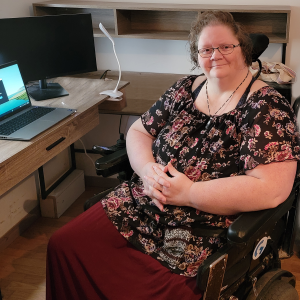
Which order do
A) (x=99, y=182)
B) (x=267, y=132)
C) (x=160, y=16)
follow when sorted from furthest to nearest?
(x=99, y=182)
(x=160, y=16)
(x=267, y=132)

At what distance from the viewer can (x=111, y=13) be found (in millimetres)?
2592

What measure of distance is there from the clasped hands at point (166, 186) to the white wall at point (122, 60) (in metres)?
1.05

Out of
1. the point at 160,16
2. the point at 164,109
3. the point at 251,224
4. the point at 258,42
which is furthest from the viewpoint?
the point at 160,16

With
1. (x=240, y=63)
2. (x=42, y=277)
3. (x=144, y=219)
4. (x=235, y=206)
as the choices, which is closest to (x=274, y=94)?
(x=240, y=63)

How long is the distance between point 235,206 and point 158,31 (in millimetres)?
1555

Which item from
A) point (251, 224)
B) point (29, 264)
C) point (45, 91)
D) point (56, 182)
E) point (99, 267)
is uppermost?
point (45, 91)

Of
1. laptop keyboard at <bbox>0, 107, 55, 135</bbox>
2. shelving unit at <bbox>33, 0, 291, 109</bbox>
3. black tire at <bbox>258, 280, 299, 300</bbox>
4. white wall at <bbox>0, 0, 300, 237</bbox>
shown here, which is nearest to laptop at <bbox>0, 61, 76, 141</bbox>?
laptop keyboard at <bbox>0, 107, 55, 135</bbox>

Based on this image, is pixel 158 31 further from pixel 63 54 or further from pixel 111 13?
pixel 63 54

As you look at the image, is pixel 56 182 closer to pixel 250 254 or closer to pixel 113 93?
pixel 113 93

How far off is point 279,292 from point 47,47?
159 cm

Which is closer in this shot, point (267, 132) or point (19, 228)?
point (267, 132)

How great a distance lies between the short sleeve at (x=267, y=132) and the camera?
1289 millimetres

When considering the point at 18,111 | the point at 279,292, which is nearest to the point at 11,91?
the point at 18,111

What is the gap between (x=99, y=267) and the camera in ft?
4.62
